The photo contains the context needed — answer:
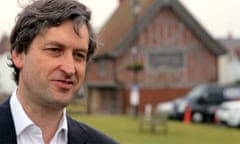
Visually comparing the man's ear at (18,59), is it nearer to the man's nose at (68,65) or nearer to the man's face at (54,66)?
the man's face at (54,66)

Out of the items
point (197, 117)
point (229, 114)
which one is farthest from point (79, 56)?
point (197, 117)

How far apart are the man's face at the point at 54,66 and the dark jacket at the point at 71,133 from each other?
0.43 ft

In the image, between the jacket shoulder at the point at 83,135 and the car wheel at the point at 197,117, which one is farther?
the car wheel at the point at 197,117

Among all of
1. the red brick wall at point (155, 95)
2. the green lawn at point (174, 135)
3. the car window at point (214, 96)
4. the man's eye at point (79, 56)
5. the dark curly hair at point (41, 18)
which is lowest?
the red brick wall at point (155, 95)

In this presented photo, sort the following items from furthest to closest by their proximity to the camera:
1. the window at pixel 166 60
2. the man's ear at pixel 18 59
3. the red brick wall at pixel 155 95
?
the window at pixel 166 60, the red brick wall at pixel 155 95, the man's ear at pixel 18 59

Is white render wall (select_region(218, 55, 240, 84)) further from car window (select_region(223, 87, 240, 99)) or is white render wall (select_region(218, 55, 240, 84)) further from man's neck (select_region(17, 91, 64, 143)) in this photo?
man's neck (select_region(17, 91, 64, 143))

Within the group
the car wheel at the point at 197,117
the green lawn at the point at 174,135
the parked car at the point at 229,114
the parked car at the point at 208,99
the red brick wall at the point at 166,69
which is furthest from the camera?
the red brick wall at the point at 166,69

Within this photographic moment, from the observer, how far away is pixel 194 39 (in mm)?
49906

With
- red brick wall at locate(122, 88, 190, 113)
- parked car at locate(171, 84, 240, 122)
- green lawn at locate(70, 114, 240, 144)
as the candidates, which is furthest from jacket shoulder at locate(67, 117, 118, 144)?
red brick wall at locate(122, 88, 190, 113)

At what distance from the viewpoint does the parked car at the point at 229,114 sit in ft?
92.4

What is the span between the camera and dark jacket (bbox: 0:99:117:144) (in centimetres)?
265

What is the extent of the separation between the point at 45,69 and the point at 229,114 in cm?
2636

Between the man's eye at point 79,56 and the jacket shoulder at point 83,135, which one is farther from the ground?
the man's eye at point 79,56

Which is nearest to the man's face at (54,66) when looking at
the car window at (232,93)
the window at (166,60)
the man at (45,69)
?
the man at (45,69)
